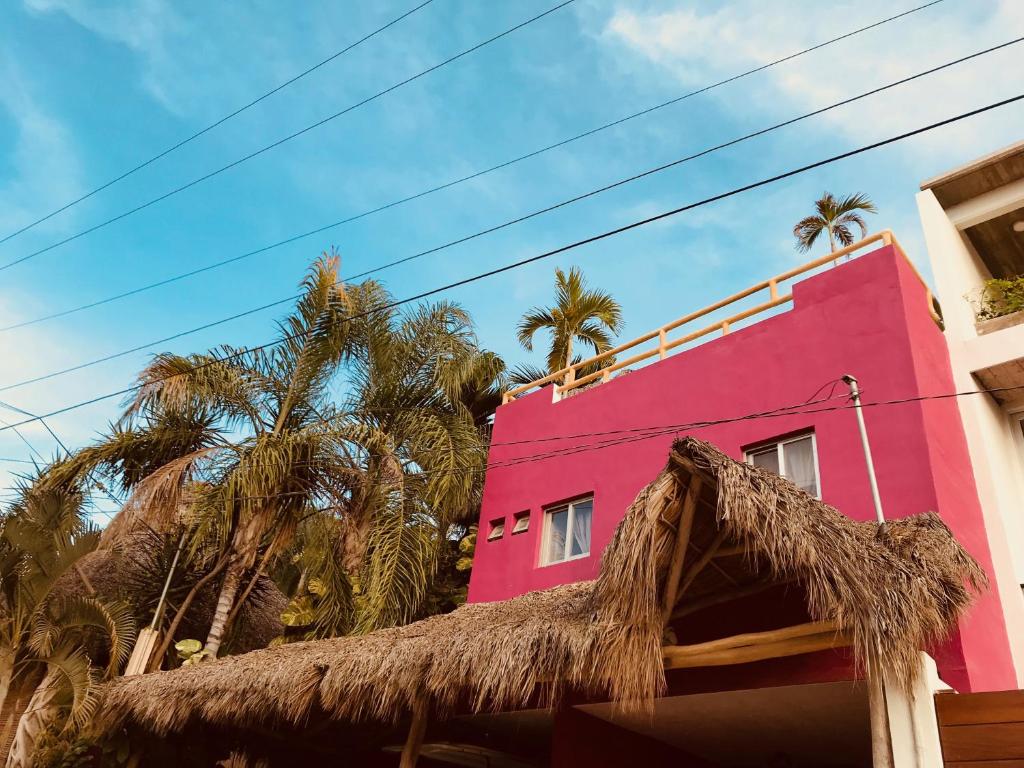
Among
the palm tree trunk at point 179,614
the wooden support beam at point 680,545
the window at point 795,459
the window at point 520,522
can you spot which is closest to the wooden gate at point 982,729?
the wooden support beam at point 680,545

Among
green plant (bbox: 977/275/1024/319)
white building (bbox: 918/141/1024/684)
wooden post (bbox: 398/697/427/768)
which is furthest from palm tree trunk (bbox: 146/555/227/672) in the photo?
green plant (bbox: 977/275/1024/319)

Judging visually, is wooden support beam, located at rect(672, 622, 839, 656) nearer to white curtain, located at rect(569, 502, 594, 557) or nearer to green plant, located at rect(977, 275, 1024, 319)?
white curtain, located at rect(569, 502, 594, 557)

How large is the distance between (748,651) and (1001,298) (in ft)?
21.5

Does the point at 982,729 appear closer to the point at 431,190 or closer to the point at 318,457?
the point at 431,190

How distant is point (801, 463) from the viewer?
335 inches

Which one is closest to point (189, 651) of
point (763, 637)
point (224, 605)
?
point (224, 605)

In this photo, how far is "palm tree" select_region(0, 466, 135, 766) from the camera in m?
10.1

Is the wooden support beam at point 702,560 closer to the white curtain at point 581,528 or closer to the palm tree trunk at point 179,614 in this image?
the white curtain at point 581,528

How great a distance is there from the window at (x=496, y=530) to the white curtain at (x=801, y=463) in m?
4.25

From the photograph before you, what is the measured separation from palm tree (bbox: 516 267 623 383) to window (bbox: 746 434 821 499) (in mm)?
6962

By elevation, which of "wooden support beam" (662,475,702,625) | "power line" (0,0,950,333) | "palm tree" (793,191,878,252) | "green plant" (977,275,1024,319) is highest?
"palm tree" (793,191,878,252)

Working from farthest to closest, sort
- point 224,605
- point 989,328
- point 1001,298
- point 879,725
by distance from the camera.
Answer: point 224,605
point 1001,298
point 989,328
point 879,725

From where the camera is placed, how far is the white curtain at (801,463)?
8.32 meters

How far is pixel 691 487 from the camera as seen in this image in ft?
17.3
